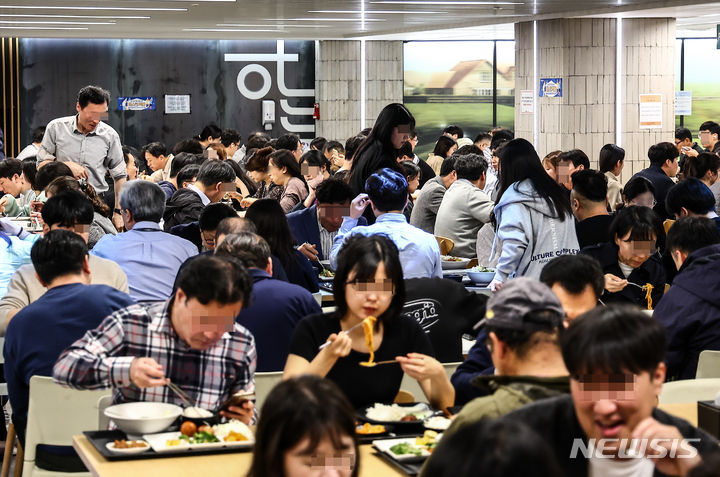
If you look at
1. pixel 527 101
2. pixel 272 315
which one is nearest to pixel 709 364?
pixel 272 315

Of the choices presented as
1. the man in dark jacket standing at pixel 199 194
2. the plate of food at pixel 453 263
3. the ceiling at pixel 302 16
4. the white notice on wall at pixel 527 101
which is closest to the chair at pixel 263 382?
the plate of food at pixel 453 263

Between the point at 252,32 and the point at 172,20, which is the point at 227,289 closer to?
the point at 172,20

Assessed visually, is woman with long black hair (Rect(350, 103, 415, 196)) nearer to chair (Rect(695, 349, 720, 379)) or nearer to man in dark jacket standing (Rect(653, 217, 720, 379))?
man in dark jacket standing (Rect(653, 217, 720, 379))

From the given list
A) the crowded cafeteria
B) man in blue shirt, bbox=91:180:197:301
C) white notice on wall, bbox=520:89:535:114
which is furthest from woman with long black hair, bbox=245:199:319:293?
white notice on wall, bbox=520:89:535:114

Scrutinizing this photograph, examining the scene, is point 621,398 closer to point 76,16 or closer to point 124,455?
point 124,455

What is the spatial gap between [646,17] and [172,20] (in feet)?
20.7

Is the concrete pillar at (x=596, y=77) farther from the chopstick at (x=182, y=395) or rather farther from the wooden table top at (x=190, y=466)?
the wooden table top at (x=190, y=466)

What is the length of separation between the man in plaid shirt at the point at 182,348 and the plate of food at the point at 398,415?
43 centimetres

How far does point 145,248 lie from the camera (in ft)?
19.6

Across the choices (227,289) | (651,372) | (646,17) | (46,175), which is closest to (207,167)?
(46,175)

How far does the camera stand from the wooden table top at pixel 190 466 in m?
3.15

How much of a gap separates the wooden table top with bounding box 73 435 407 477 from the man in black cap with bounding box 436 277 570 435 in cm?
51

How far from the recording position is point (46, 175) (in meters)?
8.01

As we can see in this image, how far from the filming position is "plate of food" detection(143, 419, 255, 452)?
3.35 meters
